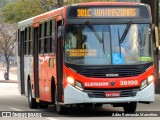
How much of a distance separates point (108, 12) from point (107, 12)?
0.03 m

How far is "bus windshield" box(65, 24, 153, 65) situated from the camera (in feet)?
54.0

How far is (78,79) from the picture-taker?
16.3 meters

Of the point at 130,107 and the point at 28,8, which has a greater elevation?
the point at 28,8

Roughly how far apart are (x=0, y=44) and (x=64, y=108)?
6137 centimetres

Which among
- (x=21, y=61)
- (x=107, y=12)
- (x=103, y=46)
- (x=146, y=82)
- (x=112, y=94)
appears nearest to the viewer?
(x=112, y=94)

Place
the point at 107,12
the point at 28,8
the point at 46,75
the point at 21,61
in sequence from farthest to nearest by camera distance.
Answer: the point at 28,8
the point at 21,61
the point at 46,75
the point at 107,12

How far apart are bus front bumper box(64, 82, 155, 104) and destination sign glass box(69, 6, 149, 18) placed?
189 cm

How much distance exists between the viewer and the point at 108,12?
16.9 meters

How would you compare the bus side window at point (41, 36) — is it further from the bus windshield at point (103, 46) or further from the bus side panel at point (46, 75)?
the bus windshield at point (103, 46)

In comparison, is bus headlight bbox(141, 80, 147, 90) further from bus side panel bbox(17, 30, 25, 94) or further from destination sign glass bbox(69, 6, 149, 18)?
bus side panel bbox(17, 30, 25, 94)

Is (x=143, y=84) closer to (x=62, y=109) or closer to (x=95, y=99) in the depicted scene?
(x=95, y=99)

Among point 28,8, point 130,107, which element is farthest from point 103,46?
point 28,8

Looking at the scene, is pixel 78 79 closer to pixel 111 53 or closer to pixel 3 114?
pixel 111 53

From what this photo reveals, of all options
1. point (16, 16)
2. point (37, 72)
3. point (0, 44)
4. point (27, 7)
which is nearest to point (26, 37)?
point (37, 72)
